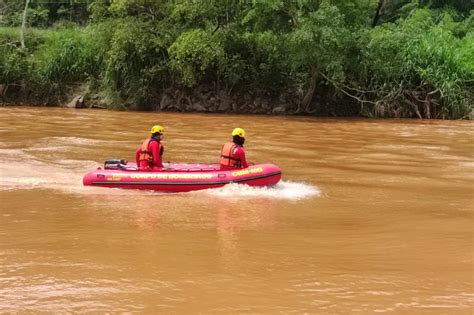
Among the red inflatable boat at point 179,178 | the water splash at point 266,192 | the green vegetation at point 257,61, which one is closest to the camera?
the water splash at point 266,192

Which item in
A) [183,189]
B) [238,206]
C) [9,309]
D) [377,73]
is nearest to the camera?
[9,309]

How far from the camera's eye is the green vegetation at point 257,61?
1997cm

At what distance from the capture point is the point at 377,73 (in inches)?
820

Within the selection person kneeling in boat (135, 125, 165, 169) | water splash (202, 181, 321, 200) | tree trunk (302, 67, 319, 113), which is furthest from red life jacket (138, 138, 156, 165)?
tree trunk (302, 67, 319, 113)

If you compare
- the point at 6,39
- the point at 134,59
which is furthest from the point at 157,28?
the point at 6,39

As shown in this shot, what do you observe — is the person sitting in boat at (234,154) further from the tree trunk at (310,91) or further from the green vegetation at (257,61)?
the tree trunk at (310,91)

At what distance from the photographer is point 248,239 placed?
18.9 feet

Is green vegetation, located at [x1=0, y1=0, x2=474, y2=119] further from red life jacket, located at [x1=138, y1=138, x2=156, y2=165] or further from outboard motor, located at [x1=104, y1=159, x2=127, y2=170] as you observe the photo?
outboard motor, located at [x1=104, y1=159, x2=127, y2=170]

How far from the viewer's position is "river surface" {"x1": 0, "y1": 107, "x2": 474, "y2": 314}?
167 inches

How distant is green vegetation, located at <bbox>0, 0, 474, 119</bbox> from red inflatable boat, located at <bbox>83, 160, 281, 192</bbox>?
1136 cm

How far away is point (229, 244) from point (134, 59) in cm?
1770

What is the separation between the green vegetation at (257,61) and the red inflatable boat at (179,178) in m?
11.4

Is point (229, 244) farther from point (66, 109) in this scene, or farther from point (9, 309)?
point (66, 109)

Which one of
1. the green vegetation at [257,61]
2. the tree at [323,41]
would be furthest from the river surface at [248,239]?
the green vegetation at [257,61]
